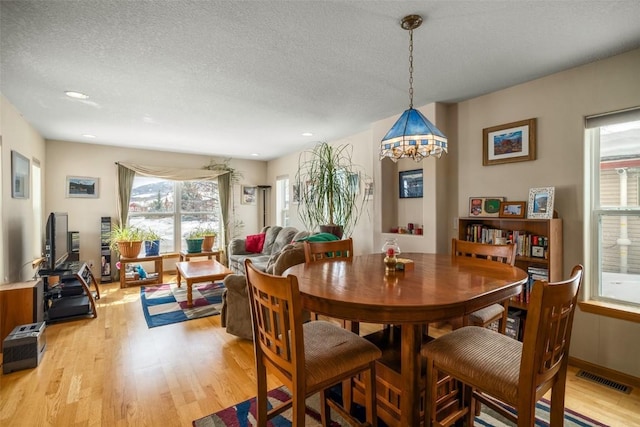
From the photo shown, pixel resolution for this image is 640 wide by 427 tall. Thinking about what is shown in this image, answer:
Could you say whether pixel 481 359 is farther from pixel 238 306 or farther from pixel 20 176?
pixel 20 176

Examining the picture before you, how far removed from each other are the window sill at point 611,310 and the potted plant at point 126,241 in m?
5.47

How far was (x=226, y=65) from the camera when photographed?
2320 millimetres

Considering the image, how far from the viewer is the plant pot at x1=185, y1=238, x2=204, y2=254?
5426mm

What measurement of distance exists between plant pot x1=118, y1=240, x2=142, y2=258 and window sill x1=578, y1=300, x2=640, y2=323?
5.45 m

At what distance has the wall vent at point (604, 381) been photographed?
6.85 ft

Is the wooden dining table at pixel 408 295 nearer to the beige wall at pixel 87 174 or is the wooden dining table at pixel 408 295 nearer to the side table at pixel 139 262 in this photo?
the side table at pixel 139 262

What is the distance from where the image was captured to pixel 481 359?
130cm

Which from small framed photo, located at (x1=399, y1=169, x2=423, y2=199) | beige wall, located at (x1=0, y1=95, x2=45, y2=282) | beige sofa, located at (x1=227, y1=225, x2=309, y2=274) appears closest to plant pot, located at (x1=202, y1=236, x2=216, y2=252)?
beige sofa, located at (x1=227, y1=225, x2=309, y2=274)

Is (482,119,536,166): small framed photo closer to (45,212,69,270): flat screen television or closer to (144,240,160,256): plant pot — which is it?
(45,212,69,270): flat screen television

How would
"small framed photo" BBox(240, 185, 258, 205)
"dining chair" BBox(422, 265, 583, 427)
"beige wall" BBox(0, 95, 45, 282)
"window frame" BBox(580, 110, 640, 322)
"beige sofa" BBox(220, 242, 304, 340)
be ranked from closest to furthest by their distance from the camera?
"dining chair" BBox(422, 265, 583, 427)
"window frame" BBox(580, 110, 640, 322)
"beige sofa" BBox(220, 242, 304, 340)
"beige wall" BBox(0, 95, 45, 282)
"small framed photo" BBox(240, 185, 258, 205)

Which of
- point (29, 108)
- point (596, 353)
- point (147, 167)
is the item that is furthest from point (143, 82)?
point (596, 353)

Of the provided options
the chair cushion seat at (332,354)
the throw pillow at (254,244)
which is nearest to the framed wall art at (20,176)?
the throw pillow at (254,244)

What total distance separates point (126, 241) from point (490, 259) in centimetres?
493

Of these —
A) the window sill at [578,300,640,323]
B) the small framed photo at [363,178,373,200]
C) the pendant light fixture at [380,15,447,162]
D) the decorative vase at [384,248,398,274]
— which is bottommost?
the window sill at [578,300,640,323]
